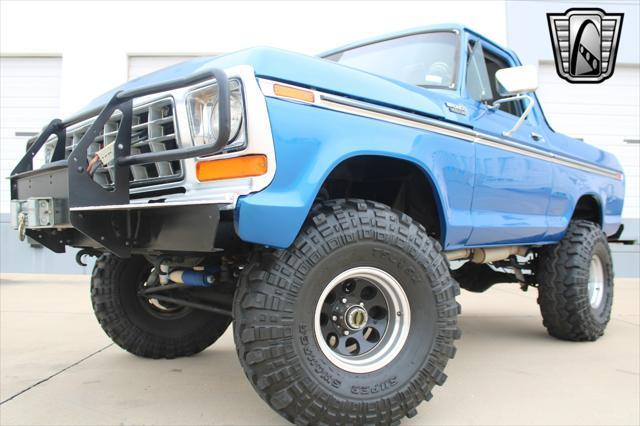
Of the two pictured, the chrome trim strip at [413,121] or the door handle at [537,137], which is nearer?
the chrome trim strip at [413,121]

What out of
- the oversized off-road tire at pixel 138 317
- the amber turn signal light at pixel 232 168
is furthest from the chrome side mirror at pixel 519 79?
the oversized off-road tire at pixel 138 317

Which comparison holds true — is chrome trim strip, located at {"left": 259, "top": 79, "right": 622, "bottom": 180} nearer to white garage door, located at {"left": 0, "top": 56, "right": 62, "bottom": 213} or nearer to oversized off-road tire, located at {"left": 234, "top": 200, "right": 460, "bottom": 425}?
oversized off-road tire, located at {"left": 234, "top": 200, "right": 460, "bottom": 425}

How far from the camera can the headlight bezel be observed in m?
2.03

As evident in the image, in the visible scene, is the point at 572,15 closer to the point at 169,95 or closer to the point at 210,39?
the point at 210,39

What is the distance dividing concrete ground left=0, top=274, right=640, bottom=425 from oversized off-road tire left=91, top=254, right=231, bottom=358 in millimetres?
101

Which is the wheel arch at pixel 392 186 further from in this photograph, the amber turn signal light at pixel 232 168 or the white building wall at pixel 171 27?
the white building wall at pixel 171 27

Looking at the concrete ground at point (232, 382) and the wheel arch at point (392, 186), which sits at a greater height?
the wheel arch at point (392, 186)

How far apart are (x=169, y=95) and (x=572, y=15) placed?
30.7 ft

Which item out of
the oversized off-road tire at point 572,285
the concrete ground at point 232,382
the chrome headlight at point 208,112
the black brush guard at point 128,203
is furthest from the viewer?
the oversized off-road tire at point 572,285

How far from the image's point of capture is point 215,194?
2.05m

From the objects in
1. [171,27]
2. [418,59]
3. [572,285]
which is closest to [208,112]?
[418,59]

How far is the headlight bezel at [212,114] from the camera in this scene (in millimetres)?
2025

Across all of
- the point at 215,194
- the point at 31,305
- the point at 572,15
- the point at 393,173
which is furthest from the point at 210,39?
the point at 215,194

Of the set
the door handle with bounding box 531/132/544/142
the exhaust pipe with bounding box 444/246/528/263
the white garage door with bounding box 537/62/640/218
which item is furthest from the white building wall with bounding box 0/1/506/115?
the exhaust pipe with bounding box 444/246/528/263
